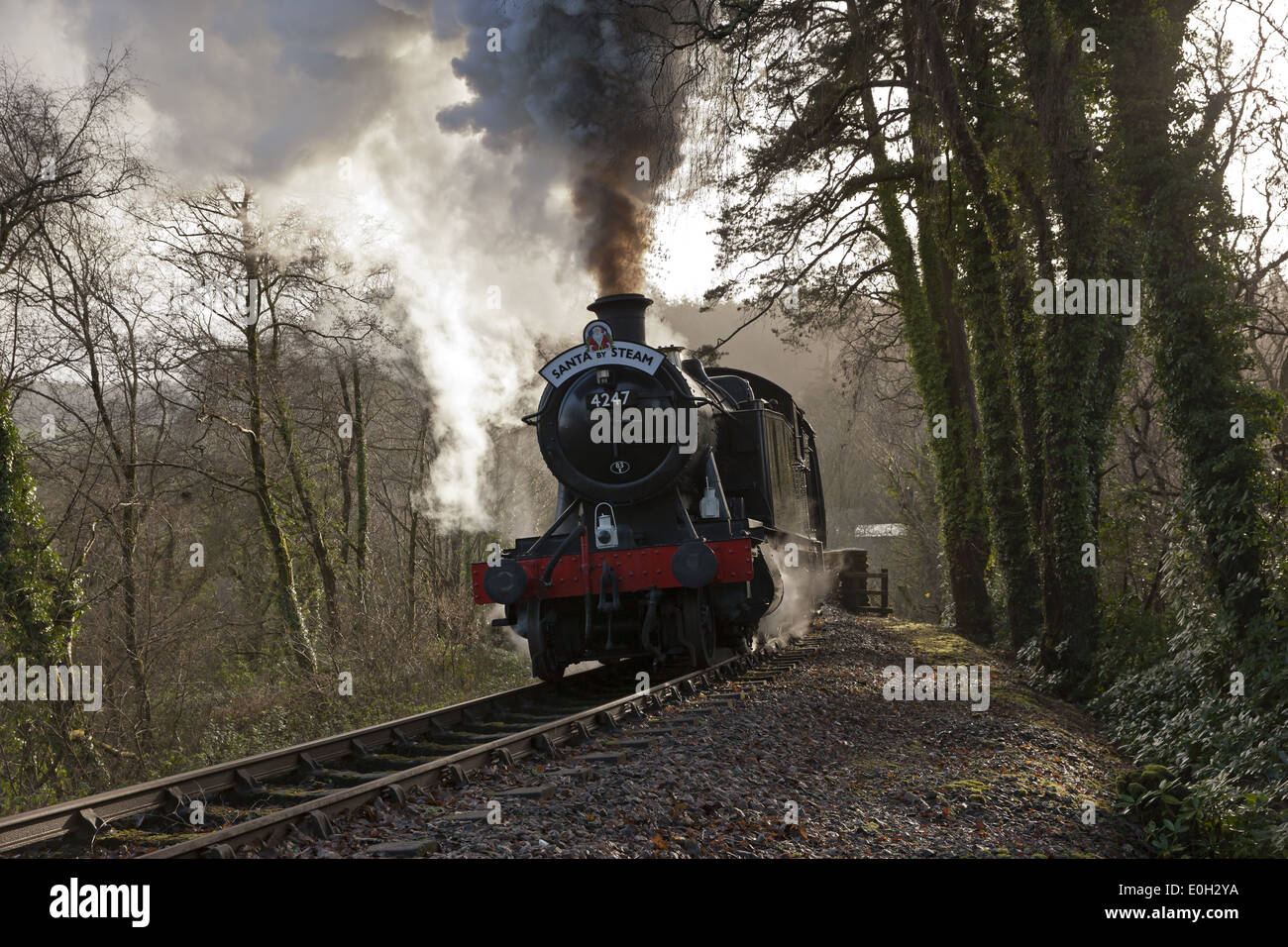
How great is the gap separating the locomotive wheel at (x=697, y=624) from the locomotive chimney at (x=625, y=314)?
2.69 m

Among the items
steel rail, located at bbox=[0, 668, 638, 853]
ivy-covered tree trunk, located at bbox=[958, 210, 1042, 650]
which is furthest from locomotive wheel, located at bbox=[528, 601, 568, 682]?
ivy-covered tree trunk, located at bbox=[958, 210, 1042, 650]

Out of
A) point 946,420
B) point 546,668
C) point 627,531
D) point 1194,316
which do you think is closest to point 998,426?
point 946,420

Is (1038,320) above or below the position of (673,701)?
above

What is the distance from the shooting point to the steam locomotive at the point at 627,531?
925cm

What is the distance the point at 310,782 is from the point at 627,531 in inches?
169

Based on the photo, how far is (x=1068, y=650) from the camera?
34.4ft

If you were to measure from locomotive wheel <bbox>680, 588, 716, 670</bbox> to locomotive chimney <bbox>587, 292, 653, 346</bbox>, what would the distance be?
8.81 feet

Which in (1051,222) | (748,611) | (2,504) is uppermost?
(1051,222)

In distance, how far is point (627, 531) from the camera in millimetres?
9594

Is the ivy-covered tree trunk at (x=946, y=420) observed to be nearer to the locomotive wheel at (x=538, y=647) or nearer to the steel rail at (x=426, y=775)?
the steel rail at (x=426, y=775)

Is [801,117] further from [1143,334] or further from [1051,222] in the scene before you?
[1143,334]

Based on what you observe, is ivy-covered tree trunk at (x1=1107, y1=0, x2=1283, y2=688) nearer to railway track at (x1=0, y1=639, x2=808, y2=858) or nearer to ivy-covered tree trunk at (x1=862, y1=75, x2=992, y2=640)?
railway track at (x1=0, y1=639, x2=808, y2=858)
